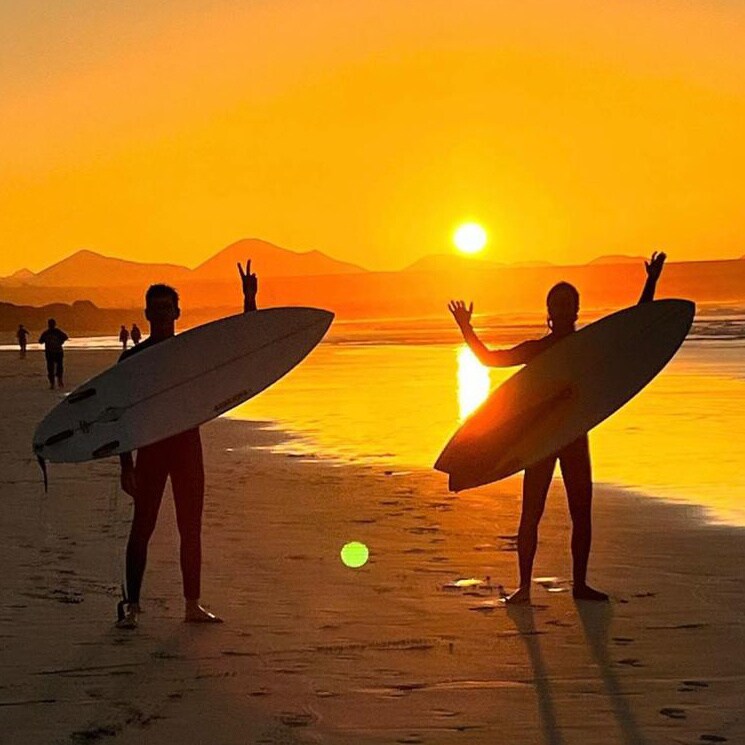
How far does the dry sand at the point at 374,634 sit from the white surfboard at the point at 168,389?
37.8 inches

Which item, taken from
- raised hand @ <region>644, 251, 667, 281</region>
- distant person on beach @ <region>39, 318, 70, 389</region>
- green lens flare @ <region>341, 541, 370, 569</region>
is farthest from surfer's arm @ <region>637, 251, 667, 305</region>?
distant person on beach @ <region>39, 318, 70, 389</region>

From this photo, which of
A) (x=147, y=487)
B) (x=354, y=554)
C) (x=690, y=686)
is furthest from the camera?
(x=354, y=554)

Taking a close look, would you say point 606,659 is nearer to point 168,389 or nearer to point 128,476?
point 128,476

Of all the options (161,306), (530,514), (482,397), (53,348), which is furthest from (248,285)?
(53,348)

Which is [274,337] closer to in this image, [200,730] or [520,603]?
[520,603]

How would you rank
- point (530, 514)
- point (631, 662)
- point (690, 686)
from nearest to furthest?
point (690, 686) → point (631, 662) → point (530, 514)

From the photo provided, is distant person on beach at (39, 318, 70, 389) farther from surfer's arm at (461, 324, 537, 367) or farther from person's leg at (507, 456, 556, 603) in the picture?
person's leg at (507, 456, 556, 603)

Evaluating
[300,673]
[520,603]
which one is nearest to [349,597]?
[520,603]

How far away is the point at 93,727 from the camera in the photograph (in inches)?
187

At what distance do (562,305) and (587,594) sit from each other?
5.30 feet

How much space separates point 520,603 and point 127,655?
2.19 m

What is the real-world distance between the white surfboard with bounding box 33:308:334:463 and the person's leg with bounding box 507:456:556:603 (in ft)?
5.57

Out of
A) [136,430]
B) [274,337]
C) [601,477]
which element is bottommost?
[601,477]

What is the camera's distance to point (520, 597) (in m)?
6.71
